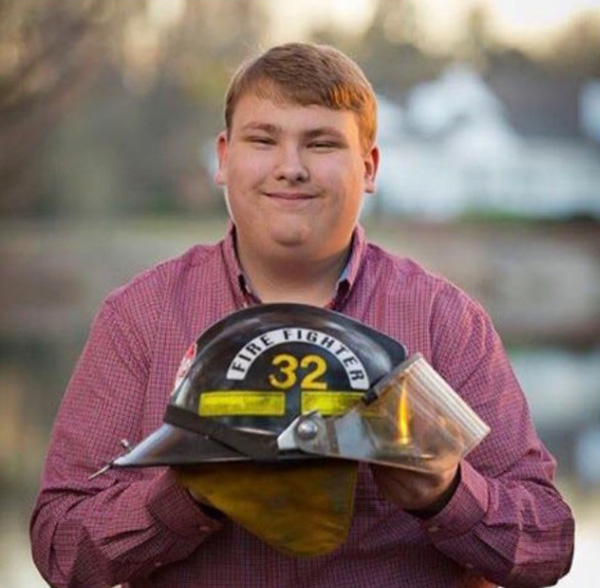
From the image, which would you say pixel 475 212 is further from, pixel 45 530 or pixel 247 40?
pixel 45 530

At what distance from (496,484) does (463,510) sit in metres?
0.12

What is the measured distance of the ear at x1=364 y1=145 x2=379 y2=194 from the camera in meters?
2.53

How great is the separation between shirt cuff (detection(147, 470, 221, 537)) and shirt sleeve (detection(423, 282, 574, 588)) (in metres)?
0.26

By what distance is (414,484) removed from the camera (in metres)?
2.22

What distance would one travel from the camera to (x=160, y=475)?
232cm

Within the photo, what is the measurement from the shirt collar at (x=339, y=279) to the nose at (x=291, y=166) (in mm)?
167

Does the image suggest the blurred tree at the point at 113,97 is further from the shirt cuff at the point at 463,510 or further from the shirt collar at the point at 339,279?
the shirt cuff at the point at 463,510

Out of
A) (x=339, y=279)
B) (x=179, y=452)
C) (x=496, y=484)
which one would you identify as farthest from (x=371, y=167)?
(x=179, y=452)

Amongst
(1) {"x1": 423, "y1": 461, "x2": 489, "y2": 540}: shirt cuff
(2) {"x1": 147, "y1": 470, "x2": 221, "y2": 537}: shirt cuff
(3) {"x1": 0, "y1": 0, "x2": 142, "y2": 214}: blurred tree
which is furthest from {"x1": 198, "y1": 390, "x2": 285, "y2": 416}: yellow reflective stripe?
(3) {"x1": 0, "y1": 0, "x2": 142, "y2": 214}: blurred tree

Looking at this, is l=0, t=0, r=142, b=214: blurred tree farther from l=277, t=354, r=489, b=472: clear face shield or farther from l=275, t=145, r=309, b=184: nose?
l=277, t=354, r=489, b=472: clear face shield

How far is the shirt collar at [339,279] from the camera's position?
251cm

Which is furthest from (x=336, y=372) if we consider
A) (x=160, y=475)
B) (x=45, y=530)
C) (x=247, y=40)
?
(x=247, y=40)

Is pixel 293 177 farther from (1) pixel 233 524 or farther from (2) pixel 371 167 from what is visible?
(1) pixel 233 524

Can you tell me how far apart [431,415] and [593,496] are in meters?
3.16
